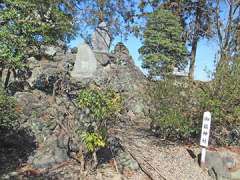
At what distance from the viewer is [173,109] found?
11578mm

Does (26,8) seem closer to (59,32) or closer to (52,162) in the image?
(59,32)

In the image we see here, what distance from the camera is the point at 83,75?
18.3 metres

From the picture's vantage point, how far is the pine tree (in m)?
24.7

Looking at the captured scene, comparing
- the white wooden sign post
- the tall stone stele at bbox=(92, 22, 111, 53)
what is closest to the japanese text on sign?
the white wooden sign post

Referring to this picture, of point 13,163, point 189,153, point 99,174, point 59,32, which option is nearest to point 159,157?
point 189,153

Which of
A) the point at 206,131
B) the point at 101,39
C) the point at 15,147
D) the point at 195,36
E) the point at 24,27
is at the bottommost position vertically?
the point at 15,147

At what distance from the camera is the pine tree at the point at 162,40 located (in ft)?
80.9

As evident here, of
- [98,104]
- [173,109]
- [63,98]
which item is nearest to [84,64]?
[63,98]

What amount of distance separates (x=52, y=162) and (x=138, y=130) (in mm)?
5410

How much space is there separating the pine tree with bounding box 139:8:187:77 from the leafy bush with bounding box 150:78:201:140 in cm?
1238

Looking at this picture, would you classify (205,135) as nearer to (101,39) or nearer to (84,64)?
(84,64)

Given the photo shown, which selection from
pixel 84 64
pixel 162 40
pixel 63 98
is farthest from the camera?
pixel 162 40

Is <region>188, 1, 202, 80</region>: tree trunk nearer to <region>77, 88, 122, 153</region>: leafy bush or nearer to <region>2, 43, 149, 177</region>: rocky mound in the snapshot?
<region>2, 43, 149, 177</region>: rocky mound

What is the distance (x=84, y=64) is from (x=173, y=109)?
25.7 ft
